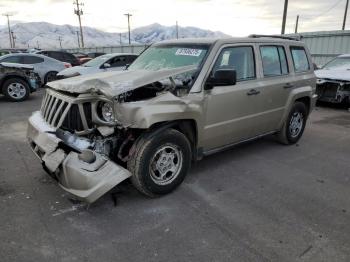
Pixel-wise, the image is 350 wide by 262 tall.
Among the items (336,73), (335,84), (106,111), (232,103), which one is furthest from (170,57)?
(336,73)

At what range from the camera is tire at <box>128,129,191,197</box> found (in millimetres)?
3639

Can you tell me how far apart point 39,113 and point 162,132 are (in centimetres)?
190

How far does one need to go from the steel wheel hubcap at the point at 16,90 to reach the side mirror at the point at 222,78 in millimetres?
8869

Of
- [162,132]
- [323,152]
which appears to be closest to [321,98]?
[323,152]

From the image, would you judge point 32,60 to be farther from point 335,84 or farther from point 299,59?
point 335,84

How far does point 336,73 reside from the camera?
10.2 meters

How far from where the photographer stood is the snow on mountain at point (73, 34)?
115m

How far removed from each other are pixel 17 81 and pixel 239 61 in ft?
28.7

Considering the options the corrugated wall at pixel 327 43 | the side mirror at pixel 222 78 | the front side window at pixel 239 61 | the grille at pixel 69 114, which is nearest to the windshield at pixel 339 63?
the corrugated wall at pixel 327 43

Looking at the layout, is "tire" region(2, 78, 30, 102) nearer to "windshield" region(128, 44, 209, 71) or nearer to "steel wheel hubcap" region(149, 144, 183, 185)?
"windshield" region(128, 44, 209, 71)

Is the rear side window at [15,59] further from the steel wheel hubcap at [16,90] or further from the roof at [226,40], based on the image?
the roof at [226,40]

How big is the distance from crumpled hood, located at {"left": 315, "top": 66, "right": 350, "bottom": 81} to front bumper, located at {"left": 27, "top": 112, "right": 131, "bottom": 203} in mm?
8536

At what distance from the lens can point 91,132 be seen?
3.62m

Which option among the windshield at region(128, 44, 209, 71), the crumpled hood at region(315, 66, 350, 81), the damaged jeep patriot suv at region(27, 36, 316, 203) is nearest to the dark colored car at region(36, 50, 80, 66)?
the crumpled hood at region(315, 66, 350, 81)
